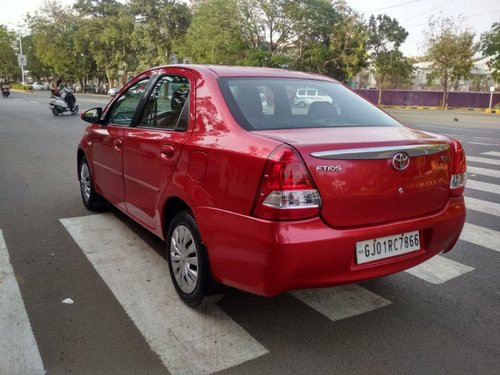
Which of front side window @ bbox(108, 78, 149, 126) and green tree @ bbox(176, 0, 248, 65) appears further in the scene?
green tree @ bbox(176, 0, 248, 65)

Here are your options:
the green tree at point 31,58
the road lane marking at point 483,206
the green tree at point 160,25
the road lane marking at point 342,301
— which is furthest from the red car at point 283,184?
the green tree at point 31,58

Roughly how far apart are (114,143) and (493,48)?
47.9 metres

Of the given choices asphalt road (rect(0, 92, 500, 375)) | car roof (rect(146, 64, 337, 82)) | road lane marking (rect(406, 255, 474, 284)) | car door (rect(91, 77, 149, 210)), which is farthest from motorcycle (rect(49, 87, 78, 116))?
road lane marking (rect(406, 255, 474, 284))

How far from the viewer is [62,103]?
20.5 meters

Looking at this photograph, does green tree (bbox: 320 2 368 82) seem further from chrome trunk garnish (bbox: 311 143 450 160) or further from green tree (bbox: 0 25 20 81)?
green tree (bbox: 0 25 20 81)

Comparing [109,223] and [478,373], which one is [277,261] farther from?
[109,223]

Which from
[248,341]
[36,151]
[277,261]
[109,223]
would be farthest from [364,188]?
[36,151]

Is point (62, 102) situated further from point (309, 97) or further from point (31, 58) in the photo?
point (31, 58)

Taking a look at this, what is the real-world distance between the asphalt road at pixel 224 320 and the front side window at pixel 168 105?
3.98 ft

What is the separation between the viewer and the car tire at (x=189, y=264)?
121 inches

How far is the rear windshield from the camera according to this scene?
3117 mm

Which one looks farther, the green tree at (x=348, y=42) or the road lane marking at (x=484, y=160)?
the green tree at (x=348, y=42)

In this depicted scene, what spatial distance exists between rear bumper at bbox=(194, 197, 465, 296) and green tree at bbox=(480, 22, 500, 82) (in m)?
47.4

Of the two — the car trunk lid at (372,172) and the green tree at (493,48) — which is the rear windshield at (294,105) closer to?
the car trunk lid at (372,172)
